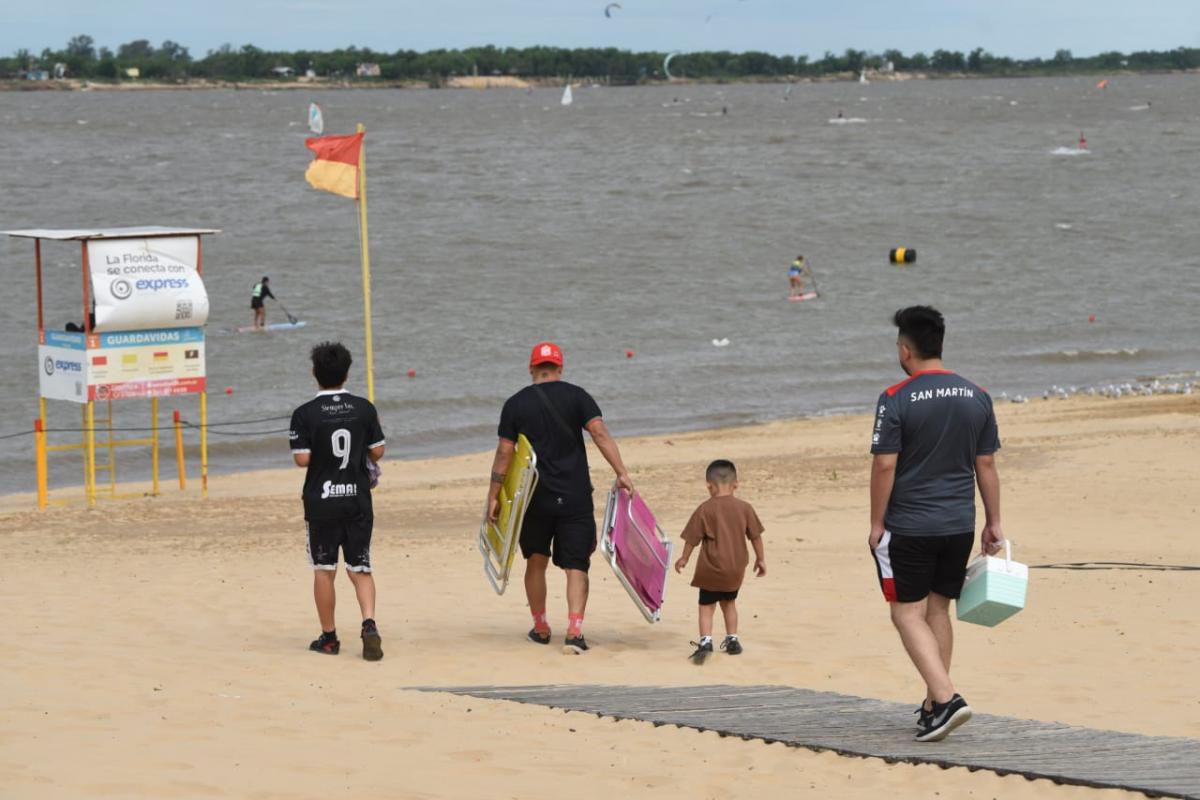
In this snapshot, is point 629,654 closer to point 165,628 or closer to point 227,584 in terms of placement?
point 165,628

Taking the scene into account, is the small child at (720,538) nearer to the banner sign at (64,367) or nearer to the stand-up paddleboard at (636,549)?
the stand-up paddleboard at (636,549)

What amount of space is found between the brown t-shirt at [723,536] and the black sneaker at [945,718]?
2.11m

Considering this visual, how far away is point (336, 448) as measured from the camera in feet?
26.0

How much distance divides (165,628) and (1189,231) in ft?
154

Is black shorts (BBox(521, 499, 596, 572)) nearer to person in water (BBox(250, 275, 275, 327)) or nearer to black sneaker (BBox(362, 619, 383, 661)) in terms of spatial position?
black sneaker (BBox(362, 619, 383, 661))

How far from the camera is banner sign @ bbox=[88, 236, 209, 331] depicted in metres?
14.4

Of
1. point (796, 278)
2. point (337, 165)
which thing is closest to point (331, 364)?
point (337, 165)

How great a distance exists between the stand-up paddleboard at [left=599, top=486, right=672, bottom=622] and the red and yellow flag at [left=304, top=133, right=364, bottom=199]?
29.7ft

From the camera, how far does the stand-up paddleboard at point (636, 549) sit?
8.48m

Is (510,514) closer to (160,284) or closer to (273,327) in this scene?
(160,284)

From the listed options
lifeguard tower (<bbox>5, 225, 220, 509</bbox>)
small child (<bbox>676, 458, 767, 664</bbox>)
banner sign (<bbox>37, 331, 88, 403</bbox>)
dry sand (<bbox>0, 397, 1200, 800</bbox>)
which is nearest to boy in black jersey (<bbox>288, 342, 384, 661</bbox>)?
dry sand (<bbox>0, 397, 1200, 800</bbox>)

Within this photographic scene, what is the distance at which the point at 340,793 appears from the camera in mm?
5664

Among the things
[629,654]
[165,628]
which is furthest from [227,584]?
[629,654]

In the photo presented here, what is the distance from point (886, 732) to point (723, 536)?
1963mm
